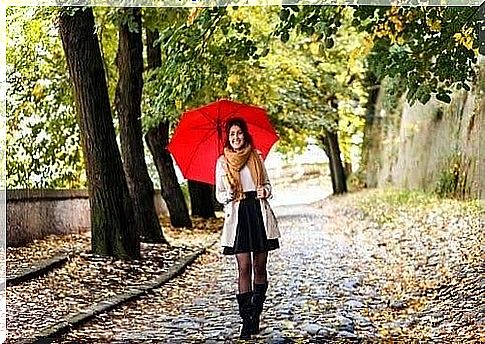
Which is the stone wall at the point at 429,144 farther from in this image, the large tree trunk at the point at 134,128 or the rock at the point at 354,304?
A: the large tree trunk at the point at 134,128

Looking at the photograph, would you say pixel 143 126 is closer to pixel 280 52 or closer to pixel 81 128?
pixel 81 128

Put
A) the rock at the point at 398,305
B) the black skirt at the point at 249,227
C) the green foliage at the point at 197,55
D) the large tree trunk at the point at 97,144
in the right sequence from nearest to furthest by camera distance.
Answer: the black skirt at the point at 249,227 < the rock at the point at 398,305 < the green foliage at the point at 197,55 < the large tree trunk at the point at 97,144

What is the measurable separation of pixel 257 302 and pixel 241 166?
2.19 feet

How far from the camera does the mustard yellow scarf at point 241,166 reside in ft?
12.3

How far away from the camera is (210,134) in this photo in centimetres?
393

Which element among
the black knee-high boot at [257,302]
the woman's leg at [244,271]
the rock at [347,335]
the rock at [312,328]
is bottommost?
the rock at [347,335]

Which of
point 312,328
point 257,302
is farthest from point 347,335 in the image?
point 257,302

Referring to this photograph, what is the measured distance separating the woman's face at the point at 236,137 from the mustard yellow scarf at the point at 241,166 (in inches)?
1.1

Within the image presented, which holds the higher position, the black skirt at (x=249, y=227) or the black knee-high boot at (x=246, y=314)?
the black skirt at (x=249, y=227)

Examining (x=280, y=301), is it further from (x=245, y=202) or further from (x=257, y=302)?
(x=245, y=202)

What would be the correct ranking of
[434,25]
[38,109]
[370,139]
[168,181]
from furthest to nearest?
[168,181] < [370,139] < [38,109] < [434,25]

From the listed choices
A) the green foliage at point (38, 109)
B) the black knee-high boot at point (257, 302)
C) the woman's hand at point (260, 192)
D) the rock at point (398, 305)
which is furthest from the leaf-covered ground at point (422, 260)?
the green foliage at point (38, 109)

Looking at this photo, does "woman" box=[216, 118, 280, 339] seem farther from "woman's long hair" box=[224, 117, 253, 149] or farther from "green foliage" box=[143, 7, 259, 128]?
"green foliage" box=[143, 7, 259, 128]

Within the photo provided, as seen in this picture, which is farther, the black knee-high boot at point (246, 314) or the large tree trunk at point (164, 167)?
the large tree trunk at point (164, 167)
